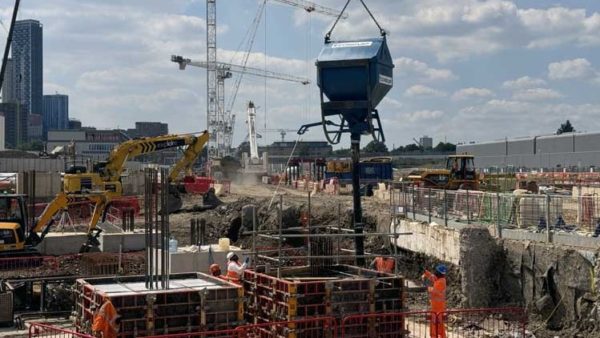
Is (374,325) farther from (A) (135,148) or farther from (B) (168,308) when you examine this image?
(A) (135,148)

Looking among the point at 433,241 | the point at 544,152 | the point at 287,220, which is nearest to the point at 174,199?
the point at 287,220

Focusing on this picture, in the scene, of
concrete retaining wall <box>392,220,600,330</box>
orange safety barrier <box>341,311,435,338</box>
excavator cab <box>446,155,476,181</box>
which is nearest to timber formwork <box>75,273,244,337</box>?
orange safety barrier <box>341,311,435,338</box>

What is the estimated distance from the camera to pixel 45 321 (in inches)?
741

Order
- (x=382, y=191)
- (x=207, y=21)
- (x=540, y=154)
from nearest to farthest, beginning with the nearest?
(x=382, y=191) < (x=540, y=154) < (x=207, y=21)

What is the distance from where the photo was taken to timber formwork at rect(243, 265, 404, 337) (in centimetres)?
1266

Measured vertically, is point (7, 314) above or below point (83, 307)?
below

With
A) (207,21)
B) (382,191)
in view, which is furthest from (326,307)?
(207,21)

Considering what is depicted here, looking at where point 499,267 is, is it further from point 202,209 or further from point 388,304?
point 202,209

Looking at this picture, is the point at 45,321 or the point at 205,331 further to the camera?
the point at 45,321

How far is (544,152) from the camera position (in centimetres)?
8225

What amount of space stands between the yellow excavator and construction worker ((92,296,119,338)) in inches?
465

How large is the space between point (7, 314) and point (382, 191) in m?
26.6

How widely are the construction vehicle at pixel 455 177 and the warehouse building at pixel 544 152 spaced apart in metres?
30.7

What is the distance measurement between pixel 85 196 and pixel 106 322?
49.5ft
